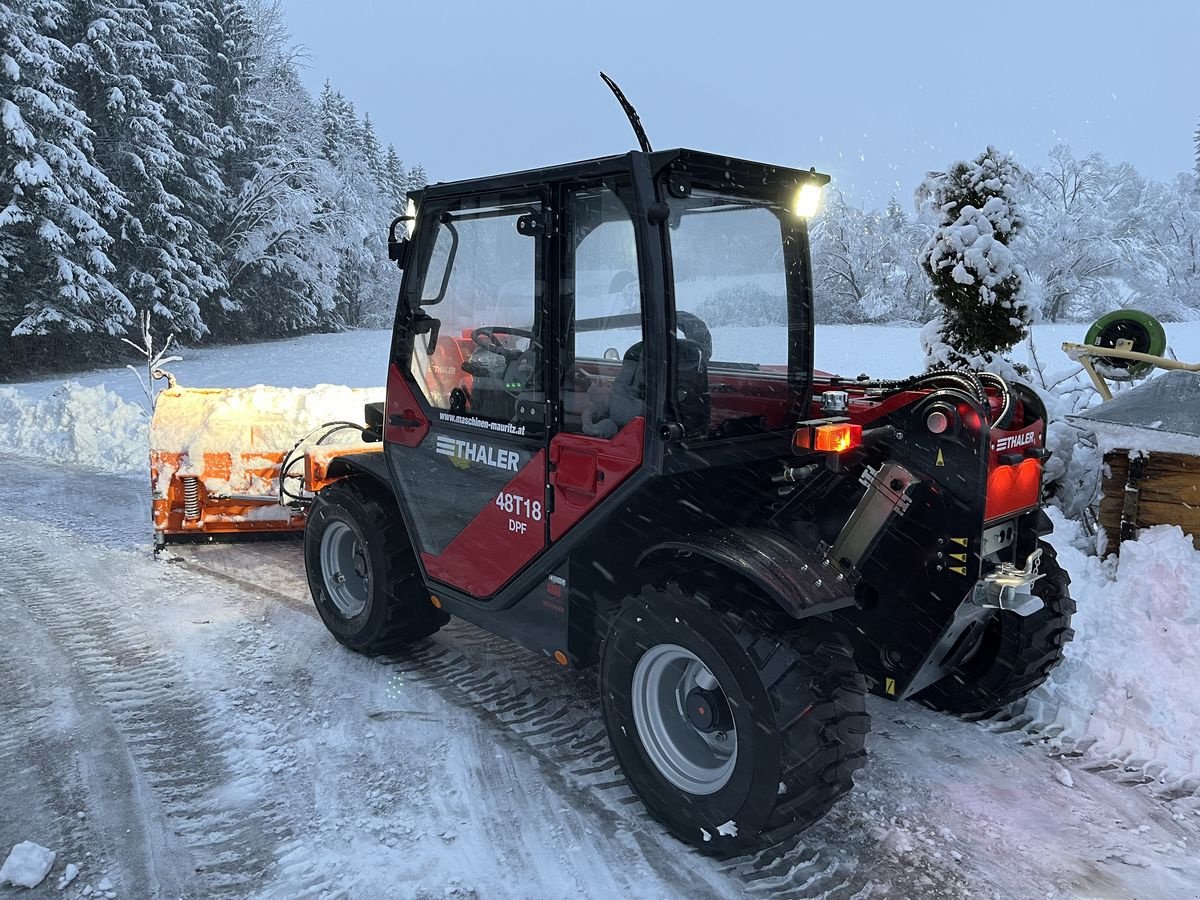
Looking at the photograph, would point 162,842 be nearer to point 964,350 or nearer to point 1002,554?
point 1002,554

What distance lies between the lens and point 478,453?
149 inches

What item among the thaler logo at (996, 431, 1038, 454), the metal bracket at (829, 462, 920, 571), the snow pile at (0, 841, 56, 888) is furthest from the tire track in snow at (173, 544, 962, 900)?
the snow pile at (0, 841, 56, 888)

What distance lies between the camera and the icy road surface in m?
2.86

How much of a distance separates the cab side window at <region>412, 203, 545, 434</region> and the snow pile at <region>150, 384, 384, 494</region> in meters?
2.57

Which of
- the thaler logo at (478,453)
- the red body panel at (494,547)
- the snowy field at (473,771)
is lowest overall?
the snowy field at (473,771)

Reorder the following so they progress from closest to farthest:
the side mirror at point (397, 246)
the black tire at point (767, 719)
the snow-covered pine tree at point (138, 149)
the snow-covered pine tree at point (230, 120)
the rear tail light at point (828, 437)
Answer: the black tire at point (767, 719) → the rear tail light at point (828, 437) → the side mirror at point (397, 246) → the snow-covered pine tree at point (138, 149) → the snow-covered pine tree at point (230, 120)

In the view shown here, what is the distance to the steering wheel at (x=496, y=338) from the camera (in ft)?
11.8

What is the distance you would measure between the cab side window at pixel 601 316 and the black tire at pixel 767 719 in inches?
28.3

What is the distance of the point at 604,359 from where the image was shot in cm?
327

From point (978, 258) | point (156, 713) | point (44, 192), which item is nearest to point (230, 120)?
point (44, 192)

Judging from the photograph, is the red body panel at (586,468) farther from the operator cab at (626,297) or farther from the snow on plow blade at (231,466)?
the snow on plow blade at (231,466)

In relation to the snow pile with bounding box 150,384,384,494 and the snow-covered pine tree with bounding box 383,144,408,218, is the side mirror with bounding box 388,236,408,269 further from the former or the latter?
the snow-covered pine tree with bounding box 383,144,408,218

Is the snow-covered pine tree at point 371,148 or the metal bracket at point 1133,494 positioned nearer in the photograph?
the metal bracket at point 1133,494

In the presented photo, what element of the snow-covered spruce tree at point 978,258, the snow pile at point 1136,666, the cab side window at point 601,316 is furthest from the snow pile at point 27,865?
the snow-covered spruce tree at point 978,258
